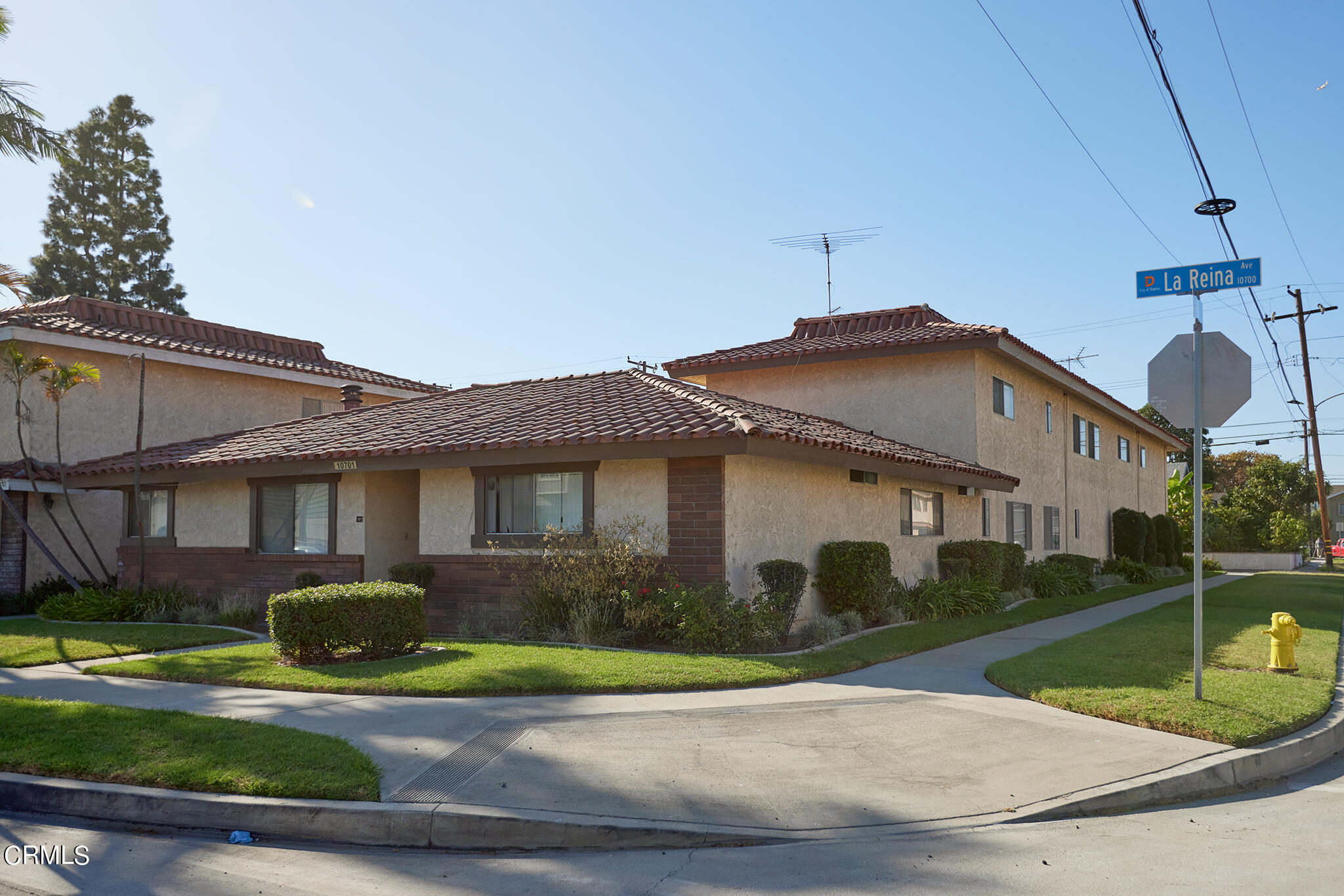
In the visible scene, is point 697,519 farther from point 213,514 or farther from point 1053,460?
point 1053,460

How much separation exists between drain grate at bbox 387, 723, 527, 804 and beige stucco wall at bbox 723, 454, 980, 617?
232 inches

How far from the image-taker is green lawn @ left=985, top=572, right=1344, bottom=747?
804cm

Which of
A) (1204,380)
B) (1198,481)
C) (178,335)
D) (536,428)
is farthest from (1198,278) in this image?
(178,335)

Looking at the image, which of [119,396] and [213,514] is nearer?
[213,514]

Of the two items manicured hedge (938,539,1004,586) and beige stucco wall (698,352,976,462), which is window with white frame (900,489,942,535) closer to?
manicured hedge (938,539,1004,586)

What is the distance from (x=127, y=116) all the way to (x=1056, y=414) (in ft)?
135

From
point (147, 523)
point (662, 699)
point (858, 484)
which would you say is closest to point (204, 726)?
point (662, 699)

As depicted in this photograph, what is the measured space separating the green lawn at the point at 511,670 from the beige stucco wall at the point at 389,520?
11.9ft

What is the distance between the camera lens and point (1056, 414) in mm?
26016

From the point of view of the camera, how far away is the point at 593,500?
14.0m

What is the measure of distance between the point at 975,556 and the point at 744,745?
1294 cm

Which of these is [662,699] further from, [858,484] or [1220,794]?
[858,484]

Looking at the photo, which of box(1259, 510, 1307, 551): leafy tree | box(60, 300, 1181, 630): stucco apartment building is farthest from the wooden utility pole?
box(60, 300, 1181, 630): stucco apartment building

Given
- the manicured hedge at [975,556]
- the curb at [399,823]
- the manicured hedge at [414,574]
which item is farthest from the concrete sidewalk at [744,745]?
the manicured hedge at [975,556]
